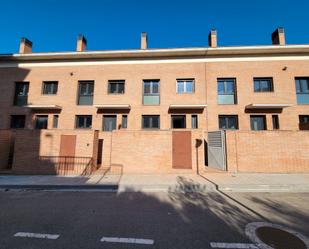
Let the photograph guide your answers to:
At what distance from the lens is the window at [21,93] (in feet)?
55.4

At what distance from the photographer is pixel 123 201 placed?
20.9ft

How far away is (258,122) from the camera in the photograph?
15.6m

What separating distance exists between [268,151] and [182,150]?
542 centimetres

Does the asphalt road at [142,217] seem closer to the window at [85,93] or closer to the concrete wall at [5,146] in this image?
the concrete wall at [5,146]

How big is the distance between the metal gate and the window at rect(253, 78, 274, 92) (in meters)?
6.31

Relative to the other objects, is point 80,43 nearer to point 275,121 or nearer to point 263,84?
point 263,84

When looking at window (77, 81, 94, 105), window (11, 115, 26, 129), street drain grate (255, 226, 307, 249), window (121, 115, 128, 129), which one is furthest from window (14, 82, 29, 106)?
street drain grate (255, 226, 307, 249)

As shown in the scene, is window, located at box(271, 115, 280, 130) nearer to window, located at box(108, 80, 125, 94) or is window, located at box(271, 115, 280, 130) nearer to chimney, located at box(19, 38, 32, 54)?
window, located at box(108, 80, 125, 94)

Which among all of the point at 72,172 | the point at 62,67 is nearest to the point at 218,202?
the point at 72,172

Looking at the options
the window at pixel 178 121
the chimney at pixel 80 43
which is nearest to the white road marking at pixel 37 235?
the window at pixel 178 121

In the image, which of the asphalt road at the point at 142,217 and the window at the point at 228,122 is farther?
the window at the point at 228,122

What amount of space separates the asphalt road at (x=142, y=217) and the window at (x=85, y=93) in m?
10.3

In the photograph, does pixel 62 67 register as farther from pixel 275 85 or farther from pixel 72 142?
pixel 275 85

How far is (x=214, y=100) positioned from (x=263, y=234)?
12.8 m
